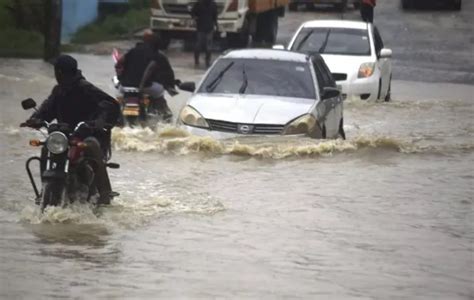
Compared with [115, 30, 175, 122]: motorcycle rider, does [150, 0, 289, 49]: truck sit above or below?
below

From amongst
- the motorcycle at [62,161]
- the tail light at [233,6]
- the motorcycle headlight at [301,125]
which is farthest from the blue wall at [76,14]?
the motorcycle at [62,161]

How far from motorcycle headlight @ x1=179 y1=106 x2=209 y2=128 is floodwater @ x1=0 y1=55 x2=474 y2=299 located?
0.20 m

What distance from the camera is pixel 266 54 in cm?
1616

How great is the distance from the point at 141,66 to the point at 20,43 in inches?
592

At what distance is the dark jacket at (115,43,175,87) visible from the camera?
16.3m

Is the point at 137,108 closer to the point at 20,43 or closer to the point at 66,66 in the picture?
the point at 66,66

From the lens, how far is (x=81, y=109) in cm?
1069

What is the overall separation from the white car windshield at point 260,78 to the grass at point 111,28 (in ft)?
58.7

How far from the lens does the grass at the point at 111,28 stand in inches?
1337

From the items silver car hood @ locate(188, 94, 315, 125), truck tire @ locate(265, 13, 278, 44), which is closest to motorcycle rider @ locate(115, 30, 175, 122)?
silver car hood @ locate(188, 94, 315, 125)

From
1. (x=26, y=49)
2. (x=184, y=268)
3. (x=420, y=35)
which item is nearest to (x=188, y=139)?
(x=184, y=268)

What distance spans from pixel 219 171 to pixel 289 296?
5983 millimetres

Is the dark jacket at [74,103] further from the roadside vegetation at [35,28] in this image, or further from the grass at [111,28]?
the grass at [111,28]

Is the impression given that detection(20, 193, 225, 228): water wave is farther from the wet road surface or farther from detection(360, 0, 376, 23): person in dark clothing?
detection(360, 0, 376, 23): person in dark clothing
